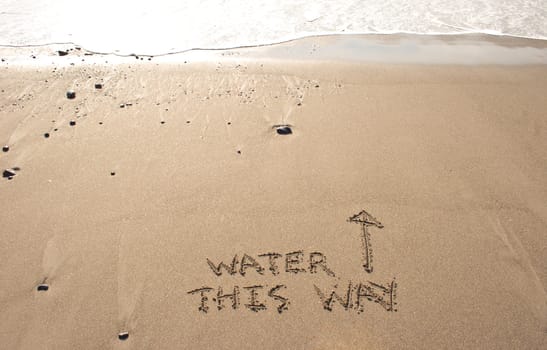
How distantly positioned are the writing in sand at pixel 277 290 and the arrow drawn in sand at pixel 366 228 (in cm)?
20

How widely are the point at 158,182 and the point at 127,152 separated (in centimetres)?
69

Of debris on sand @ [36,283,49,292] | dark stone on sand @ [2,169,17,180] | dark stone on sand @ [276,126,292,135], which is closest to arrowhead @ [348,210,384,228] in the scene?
dark stone on sand @ [276,126,292,135]

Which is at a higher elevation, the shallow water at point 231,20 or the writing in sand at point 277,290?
the shallow water at point 231,20

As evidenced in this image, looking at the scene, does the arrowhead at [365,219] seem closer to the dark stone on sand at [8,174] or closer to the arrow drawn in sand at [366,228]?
the arrow drawn in sand at [366,228]

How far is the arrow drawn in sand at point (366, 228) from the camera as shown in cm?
340

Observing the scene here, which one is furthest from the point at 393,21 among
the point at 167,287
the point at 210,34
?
the point at 167,287

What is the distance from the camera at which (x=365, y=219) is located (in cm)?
375

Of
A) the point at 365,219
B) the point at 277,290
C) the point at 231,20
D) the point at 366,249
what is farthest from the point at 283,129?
the point at 231,20

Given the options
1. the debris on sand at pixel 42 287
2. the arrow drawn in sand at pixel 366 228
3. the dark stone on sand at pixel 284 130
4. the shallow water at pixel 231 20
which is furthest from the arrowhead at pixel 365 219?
the shallow water at pixel 231 20

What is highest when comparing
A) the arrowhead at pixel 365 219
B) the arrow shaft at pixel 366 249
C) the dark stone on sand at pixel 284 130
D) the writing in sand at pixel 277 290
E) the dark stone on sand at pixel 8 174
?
the dark stone on sand at pixel 284 130

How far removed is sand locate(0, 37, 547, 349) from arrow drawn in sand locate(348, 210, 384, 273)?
0.01 metres

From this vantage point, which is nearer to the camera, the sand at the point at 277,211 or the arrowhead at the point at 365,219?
the sand at the point at 277,211

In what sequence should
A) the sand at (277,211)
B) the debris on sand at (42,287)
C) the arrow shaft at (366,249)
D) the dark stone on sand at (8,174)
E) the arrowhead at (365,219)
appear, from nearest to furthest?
the sand at (277,211) < the debris on sand at (42,287) < the arrow shaft at (366,249) < the arrowhead at (365,219) < the dark stone on sand at (8,174)

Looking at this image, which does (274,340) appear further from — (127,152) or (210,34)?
(210,34)
